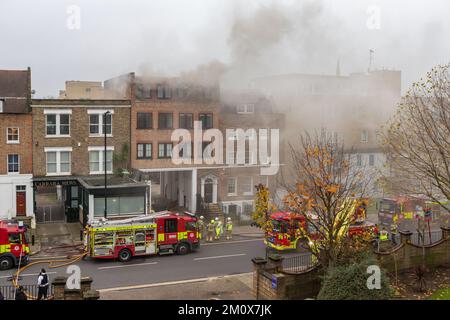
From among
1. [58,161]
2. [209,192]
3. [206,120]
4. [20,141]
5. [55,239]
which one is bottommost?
[55,239]

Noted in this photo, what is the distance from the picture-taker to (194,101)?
1315 inches

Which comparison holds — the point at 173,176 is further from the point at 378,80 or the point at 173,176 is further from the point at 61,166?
the point at 378,80

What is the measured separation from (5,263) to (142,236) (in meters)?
5.57

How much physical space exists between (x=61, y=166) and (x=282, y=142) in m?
14.6

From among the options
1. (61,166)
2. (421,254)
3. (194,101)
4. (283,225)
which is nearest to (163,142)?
(194,101)

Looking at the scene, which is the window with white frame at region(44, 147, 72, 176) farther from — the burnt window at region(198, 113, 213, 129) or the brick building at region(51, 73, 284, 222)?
the burnt window at region(198, 113, 213, 129)

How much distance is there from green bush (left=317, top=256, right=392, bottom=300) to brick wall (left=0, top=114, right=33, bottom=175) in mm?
21025

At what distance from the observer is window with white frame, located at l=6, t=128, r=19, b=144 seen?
96.0ft

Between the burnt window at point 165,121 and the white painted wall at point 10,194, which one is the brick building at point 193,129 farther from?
the white painted wall at point 10,194

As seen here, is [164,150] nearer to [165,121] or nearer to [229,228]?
[165,121]

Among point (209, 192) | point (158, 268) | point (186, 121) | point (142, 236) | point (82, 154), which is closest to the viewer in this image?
point (158, 268)

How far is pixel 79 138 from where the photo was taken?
3091 centimetres


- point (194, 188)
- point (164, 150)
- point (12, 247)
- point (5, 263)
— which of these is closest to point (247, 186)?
point (194, 188)
